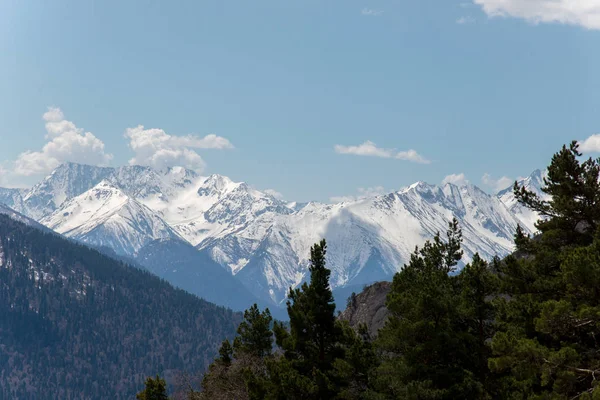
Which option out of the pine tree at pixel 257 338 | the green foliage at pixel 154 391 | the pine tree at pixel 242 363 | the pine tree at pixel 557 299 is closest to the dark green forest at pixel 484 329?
the pine tree at pixel 557 299

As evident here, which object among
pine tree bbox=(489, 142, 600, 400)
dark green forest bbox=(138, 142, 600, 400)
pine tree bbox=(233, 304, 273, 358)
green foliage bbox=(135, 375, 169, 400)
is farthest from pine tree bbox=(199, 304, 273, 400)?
pine tree bbox=(489, 142, 600, 400)

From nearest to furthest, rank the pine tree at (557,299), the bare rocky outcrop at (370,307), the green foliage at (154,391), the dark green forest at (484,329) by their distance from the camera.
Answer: the pine tree at (557,299) → the dark green forest at (484,329) → the green foliage at (154,391) → the bare rocky outcrop at (370,307)

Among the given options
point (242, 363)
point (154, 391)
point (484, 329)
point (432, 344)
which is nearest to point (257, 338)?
point (242, 363)

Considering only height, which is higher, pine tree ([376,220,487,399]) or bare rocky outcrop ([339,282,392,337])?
bare rocky outcrop ([339,282,392,337])

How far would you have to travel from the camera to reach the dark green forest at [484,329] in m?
21.1

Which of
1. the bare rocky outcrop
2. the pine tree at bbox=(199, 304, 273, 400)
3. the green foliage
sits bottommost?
the green foliage

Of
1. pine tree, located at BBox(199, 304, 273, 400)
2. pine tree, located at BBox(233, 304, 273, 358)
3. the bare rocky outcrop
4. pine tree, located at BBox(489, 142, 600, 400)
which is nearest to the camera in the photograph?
pine tree, located at BBox(489, 142, 600, 400)

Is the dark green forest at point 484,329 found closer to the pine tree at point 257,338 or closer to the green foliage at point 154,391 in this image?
the pine tree at point 257,338

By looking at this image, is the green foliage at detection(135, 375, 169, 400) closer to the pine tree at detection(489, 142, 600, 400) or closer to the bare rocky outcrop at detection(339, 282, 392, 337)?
the bare rocky outcrop at detection(339, 282, 392, 337)

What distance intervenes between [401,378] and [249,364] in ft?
77.3

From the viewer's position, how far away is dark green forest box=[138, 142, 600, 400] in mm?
21094

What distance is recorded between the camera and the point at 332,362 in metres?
35.1

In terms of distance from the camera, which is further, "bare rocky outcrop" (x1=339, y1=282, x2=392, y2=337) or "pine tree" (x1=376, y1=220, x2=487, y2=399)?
"bare rocky outcrop" (x1=339, y1=282, x2=392, y2=337)

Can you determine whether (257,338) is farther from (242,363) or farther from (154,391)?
(154,391)
